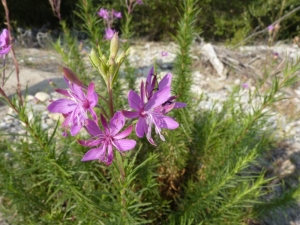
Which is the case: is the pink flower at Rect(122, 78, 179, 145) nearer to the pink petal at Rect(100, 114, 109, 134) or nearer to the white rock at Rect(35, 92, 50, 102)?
the pink petal at Rect(100, 114, 109, 134)

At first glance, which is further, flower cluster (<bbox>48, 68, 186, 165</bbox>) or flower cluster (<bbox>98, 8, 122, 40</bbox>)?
flower cluster (<bbox>98, 8, 122, 40</bbox>)

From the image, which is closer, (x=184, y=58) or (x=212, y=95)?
(x=184, y=58)

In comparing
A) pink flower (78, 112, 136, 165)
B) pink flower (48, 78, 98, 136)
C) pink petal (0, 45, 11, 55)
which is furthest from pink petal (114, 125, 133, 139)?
pink petal (0, 45, 11, 55)

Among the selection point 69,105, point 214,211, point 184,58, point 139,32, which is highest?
point 69,105

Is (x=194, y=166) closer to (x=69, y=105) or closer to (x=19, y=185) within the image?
(x=19, y=185)

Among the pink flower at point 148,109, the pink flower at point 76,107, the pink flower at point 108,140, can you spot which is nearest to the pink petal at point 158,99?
the pink flower at point 148,109

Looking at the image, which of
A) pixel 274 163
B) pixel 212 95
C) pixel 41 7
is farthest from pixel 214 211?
pixel 41 7
